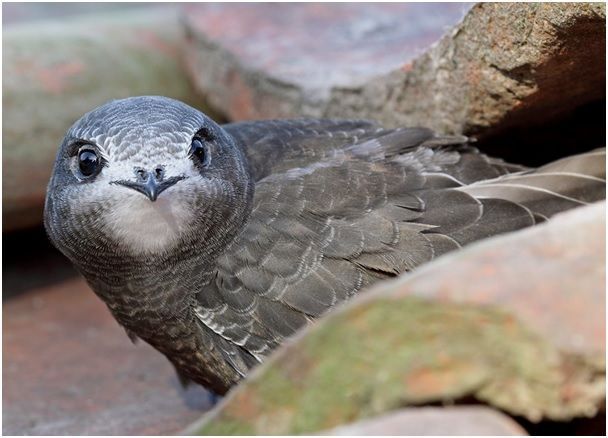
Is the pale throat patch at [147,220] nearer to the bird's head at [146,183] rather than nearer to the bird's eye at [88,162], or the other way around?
the bird's head at [146,183]

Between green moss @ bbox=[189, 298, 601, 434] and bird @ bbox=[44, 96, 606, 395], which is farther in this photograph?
bird @ bbox=[44, 96, 606, 395]

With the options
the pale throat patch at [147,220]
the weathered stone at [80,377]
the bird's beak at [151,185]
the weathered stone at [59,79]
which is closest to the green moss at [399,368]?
the bird's beak at [151,185]

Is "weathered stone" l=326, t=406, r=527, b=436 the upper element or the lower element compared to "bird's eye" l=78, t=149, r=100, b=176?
lower

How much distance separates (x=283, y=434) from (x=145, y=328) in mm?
1552

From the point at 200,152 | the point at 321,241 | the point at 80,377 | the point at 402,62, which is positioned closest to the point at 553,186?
the point at 321,241

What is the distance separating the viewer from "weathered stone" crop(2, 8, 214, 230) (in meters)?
4.96

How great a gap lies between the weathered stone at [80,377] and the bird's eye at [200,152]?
118cm

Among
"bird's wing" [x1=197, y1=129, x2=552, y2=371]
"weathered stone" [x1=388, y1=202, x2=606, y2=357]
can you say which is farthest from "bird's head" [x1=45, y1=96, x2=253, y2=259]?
"weathered stone" [x1=388, y1=202, x2=606, y2=357]

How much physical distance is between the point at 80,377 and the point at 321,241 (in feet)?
5.67

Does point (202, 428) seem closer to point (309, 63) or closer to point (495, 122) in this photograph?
point (495, 122)

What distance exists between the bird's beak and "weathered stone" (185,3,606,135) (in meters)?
1.35

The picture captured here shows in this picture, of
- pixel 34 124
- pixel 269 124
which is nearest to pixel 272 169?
pixel 269 124

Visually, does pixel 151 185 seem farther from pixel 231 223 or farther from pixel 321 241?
pixel 321 241

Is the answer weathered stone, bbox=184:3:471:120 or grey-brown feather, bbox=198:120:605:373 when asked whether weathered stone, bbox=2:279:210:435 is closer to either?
grey-brown feather, bbox=198:120:605:373
